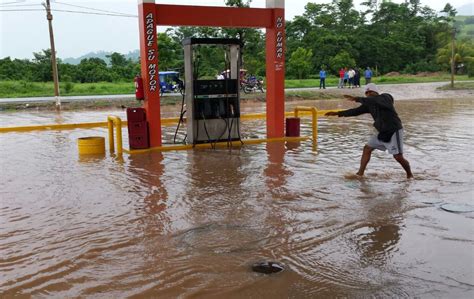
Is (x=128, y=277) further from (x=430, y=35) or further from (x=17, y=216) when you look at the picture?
(x=430, y=35)

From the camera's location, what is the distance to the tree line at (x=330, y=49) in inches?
1767

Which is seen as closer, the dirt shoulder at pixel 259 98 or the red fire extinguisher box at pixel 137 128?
the red fire extinguisher box at pixel 137 128

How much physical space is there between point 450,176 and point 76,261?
20.2 feet

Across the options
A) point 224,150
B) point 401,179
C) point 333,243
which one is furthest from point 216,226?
point 224,150

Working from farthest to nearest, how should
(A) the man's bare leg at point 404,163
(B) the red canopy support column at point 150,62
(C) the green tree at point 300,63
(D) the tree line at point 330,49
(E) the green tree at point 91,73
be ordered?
(C) the green tree at point 300,63, (E) the green tree at point 91,73, (D) the tree line at point 330,49, (B) the red canopy support column at point 150,62, (A) the man's bare leg at point 404,163

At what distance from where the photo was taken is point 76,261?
4.73 m

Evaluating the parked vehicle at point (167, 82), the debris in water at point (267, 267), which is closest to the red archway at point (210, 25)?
the debris in water at point (267, 267)

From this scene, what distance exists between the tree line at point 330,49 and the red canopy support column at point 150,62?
84.5 ft

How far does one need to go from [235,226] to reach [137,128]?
597 cm

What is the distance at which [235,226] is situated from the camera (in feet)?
18.7

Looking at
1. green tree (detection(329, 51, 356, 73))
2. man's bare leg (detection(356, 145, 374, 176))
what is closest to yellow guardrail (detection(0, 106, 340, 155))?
man's bare leg (detection(356, 145, 374, 176))

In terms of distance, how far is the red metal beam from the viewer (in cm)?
1111

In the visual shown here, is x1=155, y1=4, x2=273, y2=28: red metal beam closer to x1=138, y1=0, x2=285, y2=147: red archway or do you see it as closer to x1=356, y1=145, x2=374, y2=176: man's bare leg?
x1=138, y1=0, x2=285, y2=147: red archway

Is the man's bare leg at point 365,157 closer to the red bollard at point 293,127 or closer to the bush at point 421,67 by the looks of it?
the red bollard at point 293,127
